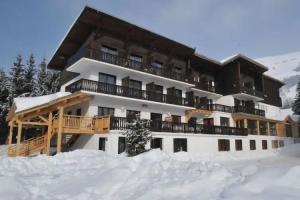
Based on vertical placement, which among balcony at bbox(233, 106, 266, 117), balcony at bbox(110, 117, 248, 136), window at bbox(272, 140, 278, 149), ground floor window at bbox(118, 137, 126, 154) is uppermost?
balcony at bbox(233, 106, 266, 117)

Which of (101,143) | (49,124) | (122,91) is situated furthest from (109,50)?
(49,124)

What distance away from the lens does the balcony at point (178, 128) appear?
68.8ft

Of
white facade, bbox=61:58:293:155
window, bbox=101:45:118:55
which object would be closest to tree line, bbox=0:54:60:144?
white facade, bbox=61:58:293:155

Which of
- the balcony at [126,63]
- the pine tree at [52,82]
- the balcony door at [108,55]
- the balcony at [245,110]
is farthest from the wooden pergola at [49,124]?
the balcony at [245,110]

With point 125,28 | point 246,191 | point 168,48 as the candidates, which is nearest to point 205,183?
point 246,191

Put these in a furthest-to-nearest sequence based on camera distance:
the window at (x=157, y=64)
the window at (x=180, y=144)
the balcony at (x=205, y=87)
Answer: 1. the balcony at (x=205, y=87)
2. the window at (x=157, y=64)
3. the window at (x=180, y=144)

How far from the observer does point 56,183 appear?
32.0ft

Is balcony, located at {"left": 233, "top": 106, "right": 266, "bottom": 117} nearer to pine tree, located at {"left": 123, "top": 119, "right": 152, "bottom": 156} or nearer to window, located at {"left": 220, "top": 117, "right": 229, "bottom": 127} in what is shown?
window, located at {"left": 220, "top": 117, "right": 229, "bottom": 127}

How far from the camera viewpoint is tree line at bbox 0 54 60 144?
36.5 meters

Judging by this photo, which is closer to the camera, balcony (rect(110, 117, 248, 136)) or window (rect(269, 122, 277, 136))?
balcony (rect(110, 117, 248, 136))

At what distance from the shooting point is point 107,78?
80.7ft

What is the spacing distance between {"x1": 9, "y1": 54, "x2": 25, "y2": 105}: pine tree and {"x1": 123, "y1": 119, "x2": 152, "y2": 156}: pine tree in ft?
87.0

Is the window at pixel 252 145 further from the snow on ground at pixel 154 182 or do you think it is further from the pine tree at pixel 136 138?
the snow on ground at pixel 154 182

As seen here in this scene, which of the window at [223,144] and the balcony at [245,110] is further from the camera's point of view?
the balcony at [245,110]
